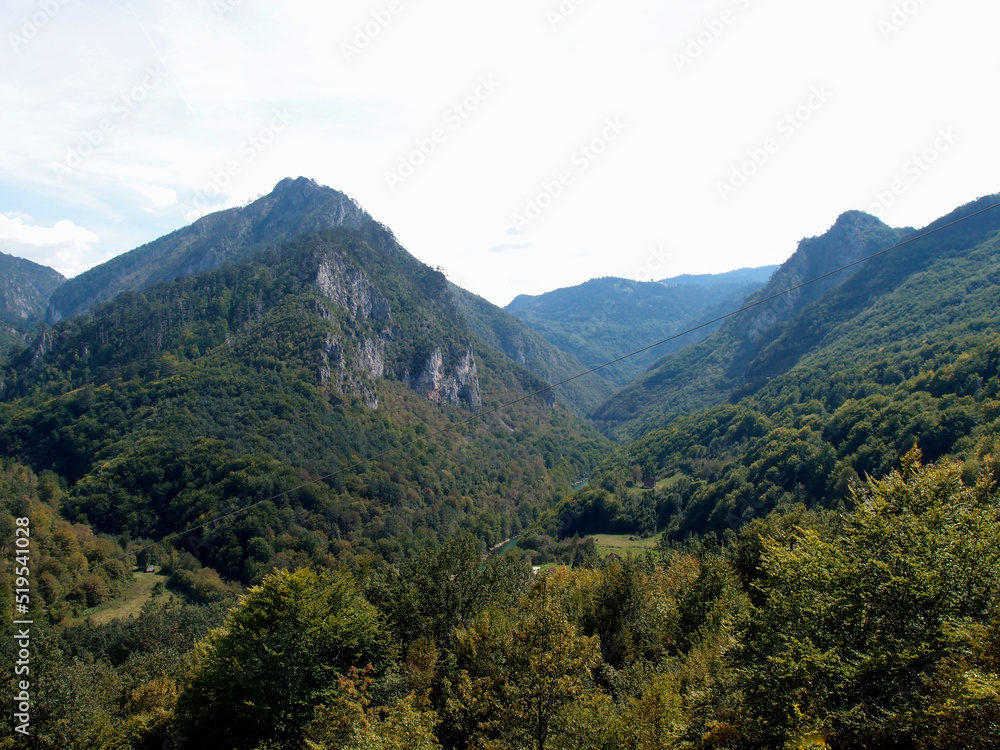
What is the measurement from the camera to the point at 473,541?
3556 centimetres

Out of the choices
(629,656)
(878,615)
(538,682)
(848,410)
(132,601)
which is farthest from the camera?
(848,410)

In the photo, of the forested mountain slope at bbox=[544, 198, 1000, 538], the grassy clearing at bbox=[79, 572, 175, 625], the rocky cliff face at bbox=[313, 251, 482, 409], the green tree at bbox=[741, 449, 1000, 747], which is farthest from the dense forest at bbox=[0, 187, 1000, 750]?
the rocky cliff face at bbox=[313, 251, 482, 409]

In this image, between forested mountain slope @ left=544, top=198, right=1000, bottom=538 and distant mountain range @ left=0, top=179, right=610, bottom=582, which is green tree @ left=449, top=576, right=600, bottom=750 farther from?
distant mountain range @ left=0, top=179, right=610, bottom=582

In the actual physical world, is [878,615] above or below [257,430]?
below

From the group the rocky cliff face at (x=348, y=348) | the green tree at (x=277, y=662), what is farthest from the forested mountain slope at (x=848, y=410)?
the rocky cliff face at (x=348, y=348)

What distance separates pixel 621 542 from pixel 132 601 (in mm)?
93823

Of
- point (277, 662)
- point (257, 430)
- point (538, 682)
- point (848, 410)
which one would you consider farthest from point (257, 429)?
point (848, 410)

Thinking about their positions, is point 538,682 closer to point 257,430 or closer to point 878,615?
point 878,615

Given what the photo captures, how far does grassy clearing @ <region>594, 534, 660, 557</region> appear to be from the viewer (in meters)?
109

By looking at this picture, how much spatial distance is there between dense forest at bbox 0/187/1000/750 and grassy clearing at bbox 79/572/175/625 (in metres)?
0.53

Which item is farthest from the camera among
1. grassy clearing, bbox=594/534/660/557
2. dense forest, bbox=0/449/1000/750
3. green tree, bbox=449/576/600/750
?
grassy clearing, bbox=594/534/660/557

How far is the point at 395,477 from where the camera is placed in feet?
465

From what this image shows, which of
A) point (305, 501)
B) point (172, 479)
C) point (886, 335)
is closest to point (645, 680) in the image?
point (305, 501)

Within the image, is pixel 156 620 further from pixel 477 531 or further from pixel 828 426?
pixel 828 426
